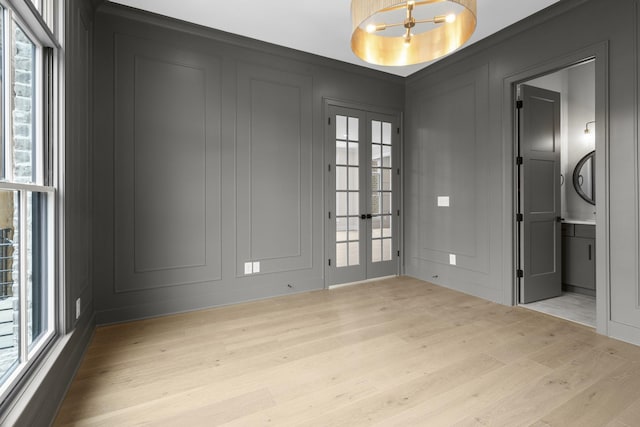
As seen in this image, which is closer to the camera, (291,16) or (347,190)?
(291,16)

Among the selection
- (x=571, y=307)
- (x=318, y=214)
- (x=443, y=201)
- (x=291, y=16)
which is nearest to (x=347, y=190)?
(x=318, y=214)

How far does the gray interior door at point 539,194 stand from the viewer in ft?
11.8

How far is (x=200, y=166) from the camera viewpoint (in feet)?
11.3

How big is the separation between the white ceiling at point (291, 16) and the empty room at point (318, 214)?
1.2 inches

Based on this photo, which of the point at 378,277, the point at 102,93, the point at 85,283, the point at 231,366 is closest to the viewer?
the point at 231,366

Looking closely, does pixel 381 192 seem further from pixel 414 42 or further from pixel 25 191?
pixel 25 191

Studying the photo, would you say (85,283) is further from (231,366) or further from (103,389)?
(231,366)

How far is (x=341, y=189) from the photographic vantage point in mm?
4383

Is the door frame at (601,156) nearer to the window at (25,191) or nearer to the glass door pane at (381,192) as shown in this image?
the glass door pane at (381,192)

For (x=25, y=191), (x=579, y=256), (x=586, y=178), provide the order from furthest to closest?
(x=586, y=178)
(x=579, y=256)
(x=25, y=191)

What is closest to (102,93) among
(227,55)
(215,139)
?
(215,139)

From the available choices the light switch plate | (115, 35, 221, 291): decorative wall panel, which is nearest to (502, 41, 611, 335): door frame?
the light switch plate

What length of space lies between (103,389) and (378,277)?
3.57m

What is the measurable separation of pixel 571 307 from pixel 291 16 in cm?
443
